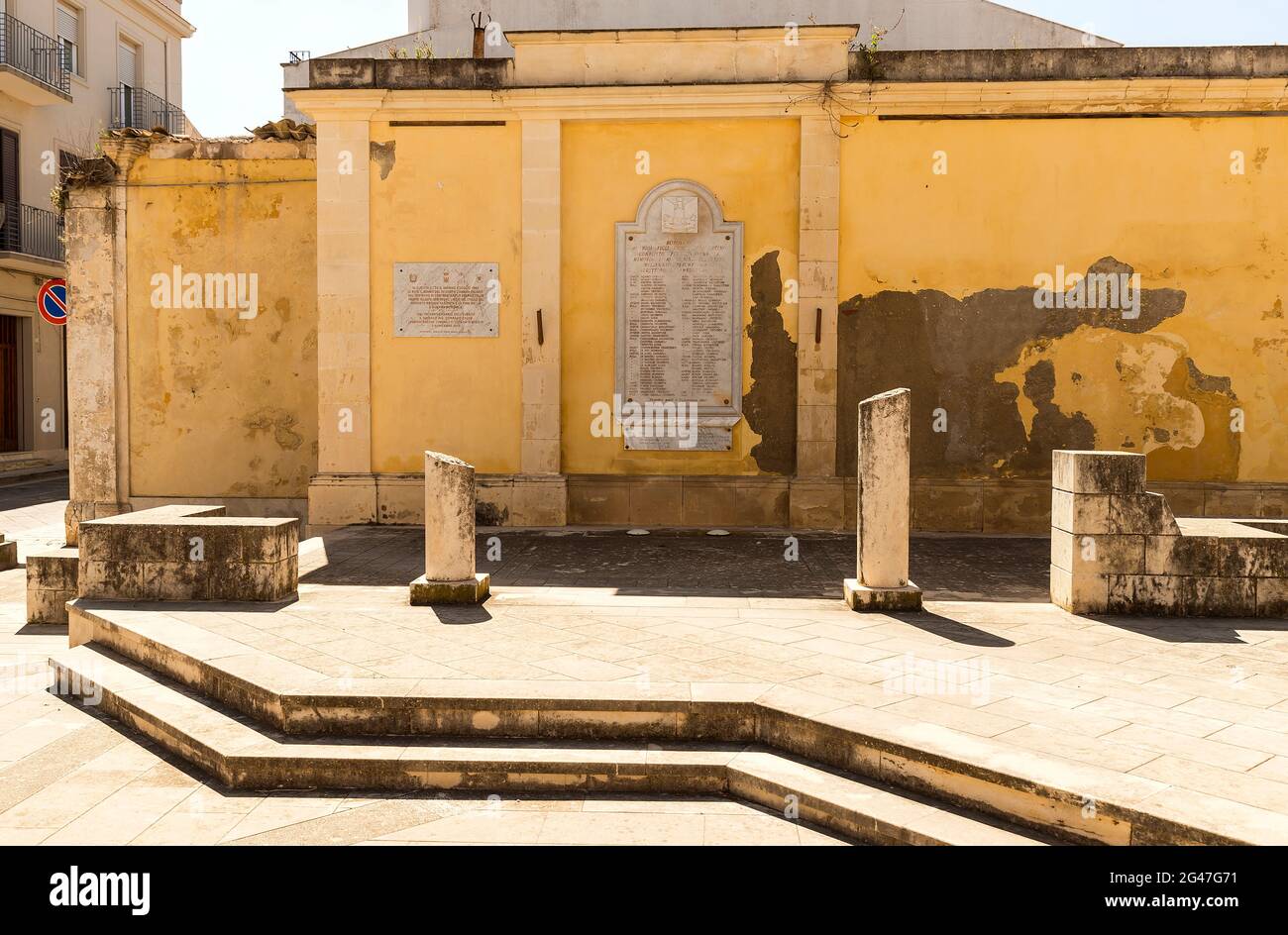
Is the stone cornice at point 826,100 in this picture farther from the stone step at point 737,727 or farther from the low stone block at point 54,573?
the stone step at point 737,727

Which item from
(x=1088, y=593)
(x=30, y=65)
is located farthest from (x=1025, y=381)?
(x=30, y=65)

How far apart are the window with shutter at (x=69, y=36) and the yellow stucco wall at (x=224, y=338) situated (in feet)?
49.0

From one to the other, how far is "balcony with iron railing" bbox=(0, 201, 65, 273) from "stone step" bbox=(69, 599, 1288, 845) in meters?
20.1

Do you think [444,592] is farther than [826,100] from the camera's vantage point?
No

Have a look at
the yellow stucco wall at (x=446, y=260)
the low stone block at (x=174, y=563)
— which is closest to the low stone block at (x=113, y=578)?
the low stone block at (x=174, y=563)

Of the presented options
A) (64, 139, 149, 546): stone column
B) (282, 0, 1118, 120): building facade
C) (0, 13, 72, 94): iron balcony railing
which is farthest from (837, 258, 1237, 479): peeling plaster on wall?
(0, 13, 72, 94): iron balcony railing

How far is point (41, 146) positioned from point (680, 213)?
A: 1976cm

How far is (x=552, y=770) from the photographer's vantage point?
455 centimetres

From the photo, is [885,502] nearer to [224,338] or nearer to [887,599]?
[887,599]

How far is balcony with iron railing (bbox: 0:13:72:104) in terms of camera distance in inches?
834

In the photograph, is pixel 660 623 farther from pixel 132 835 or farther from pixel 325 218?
pixel 325 218

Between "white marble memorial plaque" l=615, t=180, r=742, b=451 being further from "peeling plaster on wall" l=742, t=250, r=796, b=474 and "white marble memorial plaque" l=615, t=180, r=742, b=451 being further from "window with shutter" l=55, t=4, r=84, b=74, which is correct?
"window with shutter" l=55, t=4, r=84, b=74

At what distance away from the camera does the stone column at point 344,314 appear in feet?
37.3

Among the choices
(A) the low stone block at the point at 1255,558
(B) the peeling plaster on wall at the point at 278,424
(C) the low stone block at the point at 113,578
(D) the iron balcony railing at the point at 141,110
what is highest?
(D) the iron balcony railing at the point at 141,110
